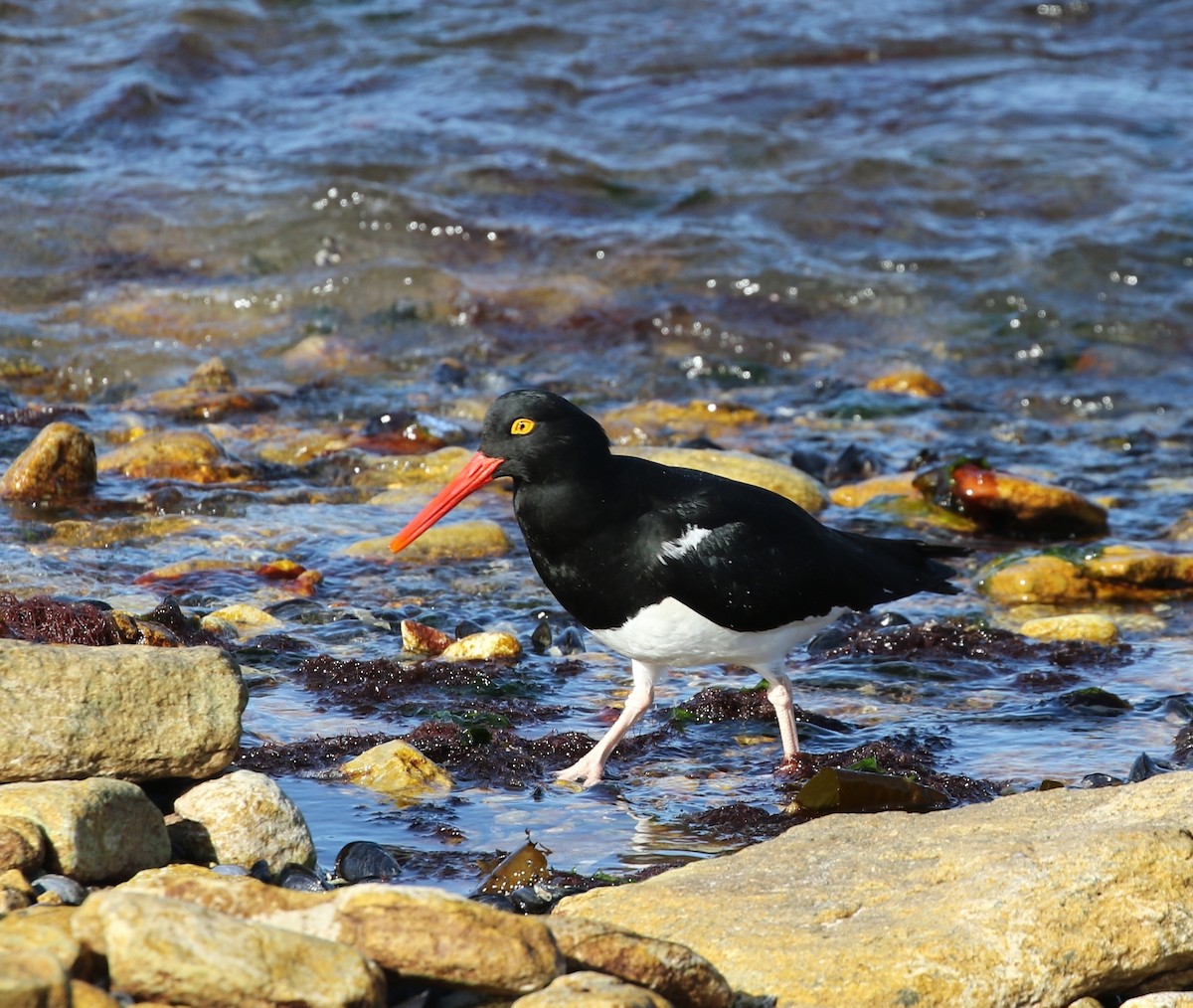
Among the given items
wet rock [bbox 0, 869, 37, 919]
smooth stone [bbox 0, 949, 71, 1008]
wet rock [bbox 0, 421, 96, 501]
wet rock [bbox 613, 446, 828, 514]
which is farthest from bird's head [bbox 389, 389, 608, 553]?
wet rock [bbox 0, 421, 96, 501]

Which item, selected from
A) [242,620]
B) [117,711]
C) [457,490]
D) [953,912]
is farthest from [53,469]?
[953,912]

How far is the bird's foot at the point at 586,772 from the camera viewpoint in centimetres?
478

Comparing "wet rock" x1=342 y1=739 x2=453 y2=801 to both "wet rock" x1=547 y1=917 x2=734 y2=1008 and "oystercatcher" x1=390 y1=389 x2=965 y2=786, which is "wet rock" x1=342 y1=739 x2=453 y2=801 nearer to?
"oystercatcher" x1=390 y1=389 x2=965 y2=786

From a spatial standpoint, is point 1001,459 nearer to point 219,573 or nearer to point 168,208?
point 219,573

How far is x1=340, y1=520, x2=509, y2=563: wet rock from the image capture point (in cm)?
679

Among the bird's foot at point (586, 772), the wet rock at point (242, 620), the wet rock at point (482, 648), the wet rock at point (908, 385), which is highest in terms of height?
the wet rock at point (242, 620)

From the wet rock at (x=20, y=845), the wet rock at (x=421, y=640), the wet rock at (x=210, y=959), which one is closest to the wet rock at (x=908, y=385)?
the wet rock at (x=421, y=640)

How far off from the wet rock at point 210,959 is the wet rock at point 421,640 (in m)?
3.11

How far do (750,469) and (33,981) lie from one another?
5254mm

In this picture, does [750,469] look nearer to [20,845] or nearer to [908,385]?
[908,385]

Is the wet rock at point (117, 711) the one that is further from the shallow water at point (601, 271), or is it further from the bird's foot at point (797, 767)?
the bird's foot at point (797, 767)

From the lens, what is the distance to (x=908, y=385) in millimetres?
10031

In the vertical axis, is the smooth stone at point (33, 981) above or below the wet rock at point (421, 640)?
above

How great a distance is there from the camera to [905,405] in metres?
9.66
